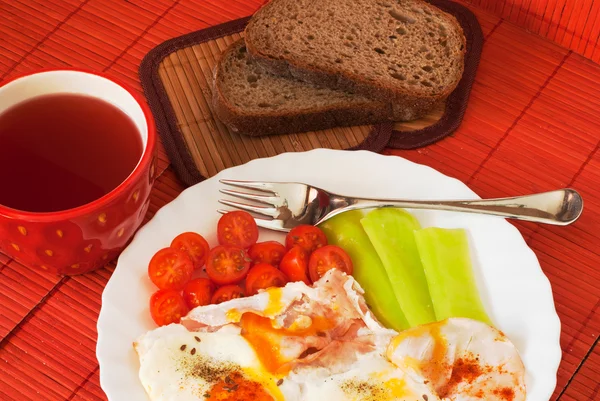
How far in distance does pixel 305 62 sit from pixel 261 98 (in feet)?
0.70

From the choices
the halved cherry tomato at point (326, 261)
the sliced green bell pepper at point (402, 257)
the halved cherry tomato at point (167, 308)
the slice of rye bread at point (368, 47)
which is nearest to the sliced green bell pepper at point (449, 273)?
the sliced green bell pepper at point (402, 257)

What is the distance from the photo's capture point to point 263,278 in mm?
2312

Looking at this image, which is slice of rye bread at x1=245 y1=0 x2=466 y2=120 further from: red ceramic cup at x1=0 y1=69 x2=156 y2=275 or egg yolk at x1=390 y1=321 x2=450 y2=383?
egg yolk at x1=390 y1=321 x2=450 y2=383

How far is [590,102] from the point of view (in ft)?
9.85

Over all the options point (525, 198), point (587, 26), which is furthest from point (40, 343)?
point (587, 26)

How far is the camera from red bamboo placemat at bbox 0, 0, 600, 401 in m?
2.37

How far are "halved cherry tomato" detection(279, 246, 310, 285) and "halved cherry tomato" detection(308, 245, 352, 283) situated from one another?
20mm

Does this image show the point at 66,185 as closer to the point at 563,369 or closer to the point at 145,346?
the point at 145,346

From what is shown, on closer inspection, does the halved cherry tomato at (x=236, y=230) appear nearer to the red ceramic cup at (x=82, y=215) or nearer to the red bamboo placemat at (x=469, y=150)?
the red ceramic cup at (x=82, y=215)

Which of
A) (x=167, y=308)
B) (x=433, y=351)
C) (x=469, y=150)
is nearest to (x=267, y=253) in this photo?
(x=167, y=308)

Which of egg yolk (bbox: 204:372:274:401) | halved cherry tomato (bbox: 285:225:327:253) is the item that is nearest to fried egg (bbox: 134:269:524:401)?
egg yolk (bbox: 204:372:274:401)

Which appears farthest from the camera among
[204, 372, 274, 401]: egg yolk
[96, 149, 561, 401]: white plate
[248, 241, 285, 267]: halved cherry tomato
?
[248, 241, 285, 267]: halved cherry tomato

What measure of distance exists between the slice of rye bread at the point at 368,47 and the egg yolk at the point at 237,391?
4.10 ft

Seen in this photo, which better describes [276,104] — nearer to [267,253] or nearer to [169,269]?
[267,253]
